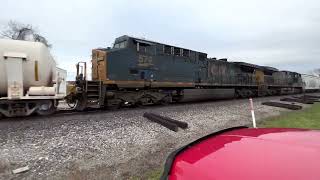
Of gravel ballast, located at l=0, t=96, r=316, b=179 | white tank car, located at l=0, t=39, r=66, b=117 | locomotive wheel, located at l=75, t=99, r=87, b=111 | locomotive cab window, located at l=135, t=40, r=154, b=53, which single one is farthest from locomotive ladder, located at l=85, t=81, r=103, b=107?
locomotive cab window, located at l=135, t=40, r=154, b=53

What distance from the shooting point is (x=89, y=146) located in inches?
267

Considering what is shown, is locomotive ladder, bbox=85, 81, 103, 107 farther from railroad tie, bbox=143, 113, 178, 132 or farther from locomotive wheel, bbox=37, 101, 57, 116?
railroad tie, bbox=143, 113, 178, 132

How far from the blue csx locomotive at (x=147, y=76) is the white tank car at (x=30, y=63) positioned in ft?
4.71

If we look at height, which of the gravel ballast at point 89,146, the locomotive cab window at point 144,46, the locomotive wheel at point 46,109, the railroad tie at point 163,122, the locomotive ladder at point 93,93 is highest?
the locomotive cab window at point 144,46

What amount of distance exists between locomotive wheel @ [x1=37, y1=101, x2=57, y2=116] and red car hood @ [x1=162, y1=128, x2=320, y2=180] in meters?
9.65

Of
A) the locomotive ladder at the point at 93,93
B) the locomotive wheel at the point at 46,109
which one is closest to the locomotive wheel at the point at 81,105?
the locomotive ladder at the point at 93,93

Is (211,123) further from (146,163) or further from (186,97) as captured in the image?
(186,97)

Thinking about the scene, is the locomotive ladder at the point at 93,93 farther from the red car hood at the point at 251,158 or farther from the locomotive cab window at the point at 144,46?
the red car hood at the point at 251,158

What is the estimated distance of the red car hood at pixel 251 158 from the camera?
1674mm

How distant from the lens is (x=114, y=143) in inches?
281

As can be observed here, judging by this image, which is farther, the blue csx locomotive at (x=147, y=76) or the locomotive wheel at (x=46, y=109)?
the blue csx locomotive at (x=147, y=76)

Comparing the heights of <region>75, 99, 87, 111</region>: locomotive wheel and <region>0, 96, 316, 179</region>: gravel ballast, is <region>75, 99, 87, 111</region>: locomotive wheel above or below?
above

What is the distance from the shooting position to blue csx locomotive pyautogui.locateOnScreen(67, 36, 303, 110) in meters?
13.1

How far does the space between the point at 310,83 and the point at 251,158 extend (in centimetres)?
4933
